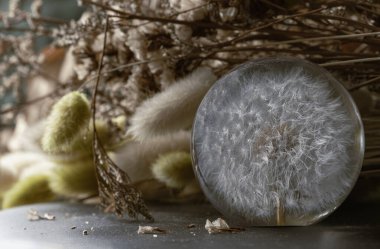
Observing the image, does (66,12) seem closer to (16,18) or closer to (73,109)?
(16,18)

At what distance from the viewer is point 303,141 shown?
43 cm

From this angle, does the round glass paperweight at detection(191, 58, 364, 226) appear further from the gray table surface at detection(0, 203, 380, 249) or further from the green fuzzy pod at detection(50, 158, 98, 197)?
the green fuzzy pod at detection(50, 158, 98, 197)

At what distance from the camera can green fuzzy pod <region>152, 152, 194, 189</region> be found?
1.78ft

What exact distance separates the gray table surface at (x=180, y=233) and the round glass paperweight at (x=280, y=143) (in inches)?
0.9

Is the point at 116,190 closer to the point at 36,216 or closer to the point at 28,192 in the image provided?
the point at 36,216

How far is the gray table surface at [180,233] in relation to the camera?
0.39 metres

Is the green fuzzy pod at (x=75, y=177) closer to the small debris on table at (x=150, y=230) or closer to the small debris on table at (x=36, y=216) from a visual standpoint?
the small debris on table at (x=36, y=216)

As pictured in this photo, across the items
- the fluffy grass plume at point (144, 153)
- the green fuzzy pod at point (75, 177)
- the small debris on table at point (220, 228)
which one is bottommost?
the small debris on table at point (220, 228)

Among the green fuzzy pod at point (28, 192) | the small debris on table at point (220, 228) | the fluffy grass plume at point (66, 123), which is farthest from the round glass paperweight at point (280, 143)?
the green fuzzy pod at point (28, 192)

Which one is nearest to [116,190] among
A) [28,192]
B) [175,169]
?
[175,169]

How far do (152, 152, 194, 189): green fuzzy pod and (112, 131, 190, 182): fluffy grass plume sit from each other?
2cm

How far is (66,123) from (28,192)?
0.19 m

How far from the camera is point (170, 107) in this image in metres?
0.52

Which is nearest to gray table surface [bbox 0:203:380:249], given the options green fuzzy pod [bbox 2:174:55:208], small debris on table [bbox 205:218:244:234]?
small debris on table [bbox 205:218:244:234]
